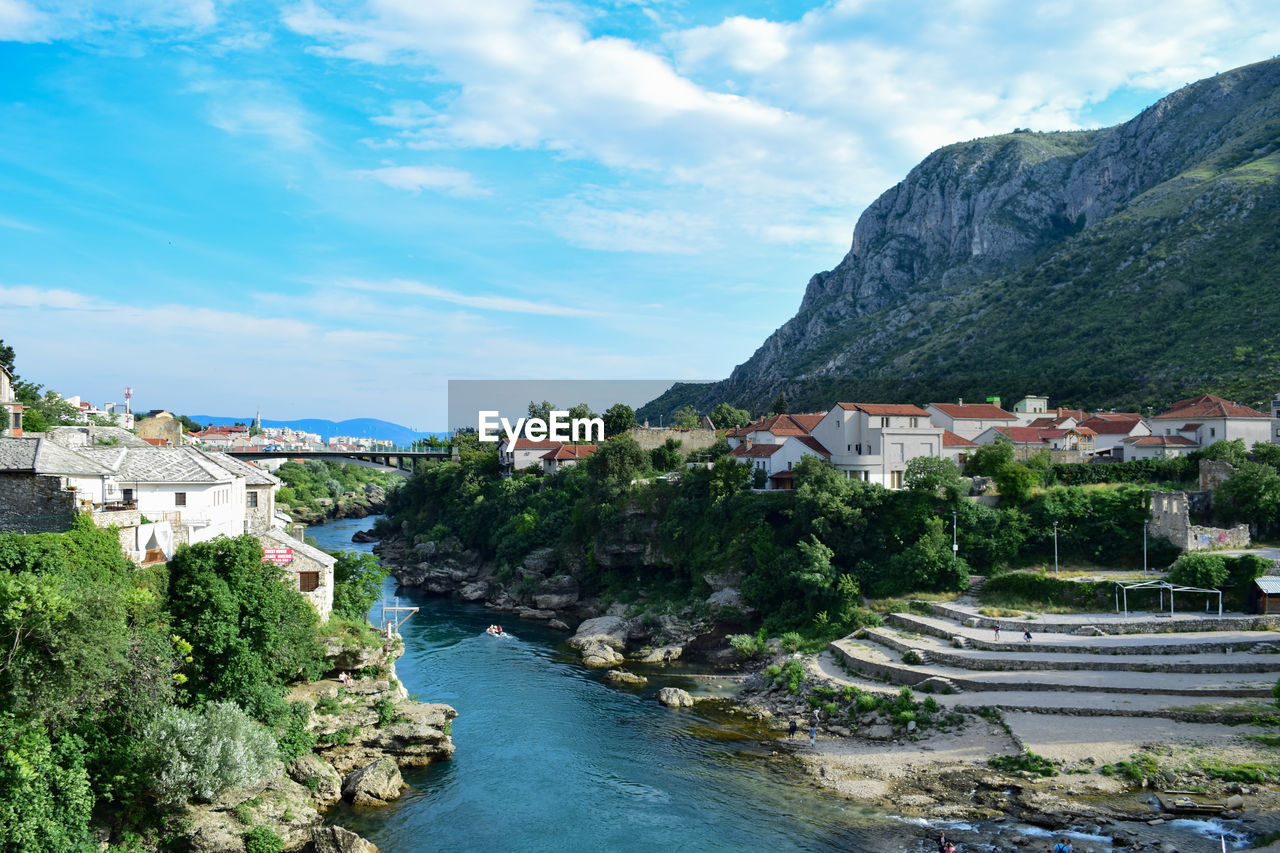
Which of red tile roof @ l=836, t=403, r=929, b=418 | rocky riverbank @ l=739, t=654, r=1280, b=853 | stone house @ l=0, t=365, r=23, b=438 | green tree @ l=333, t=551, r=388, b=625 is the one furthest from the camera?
red tile roof @ l=836, t=403, r=929, b=418

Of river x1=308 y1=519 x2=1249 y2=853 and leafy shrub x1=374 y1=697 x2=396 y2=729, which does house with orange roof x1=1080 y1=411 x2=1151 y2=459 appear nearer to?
river x1=308 y1=519 x2=1249 y2=853

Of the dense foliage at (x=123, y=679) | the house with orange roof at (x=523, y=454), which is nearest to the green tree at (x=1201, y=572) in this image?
the dense foliage at (x=123, y=679)

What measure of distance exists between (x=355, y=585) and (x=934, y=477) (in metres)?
31.9

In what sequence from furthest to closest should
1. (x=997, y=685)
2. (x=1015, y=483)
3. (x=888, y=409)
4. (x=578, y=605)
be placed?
(x=578, y=605)
(x=888, y=409)
(x=1015, y=483)
(x=997, y=685)

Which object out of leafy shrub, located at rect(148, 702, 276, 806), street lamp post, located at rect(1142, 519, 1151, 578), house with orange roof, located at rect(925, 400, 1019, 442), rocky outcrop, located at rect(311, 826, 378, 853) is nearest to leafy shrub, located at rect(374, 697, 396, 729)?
leafy shrub, located at rect(148, 702, 276, 806)

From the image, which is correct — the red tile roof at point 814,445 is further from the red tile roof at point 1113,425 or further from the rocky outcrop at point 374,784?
the rocky outcrop at point 374,784

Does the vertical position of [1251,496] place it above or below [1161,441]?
below

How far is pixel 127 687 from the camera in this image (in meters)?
21.7

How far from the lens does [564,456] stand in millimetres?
75625

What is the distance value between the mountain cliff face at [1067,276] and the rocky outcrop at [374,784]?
222 feet

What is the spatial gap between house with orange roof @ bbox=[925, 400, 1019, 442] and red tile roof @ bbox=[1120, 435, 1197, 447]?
11.0 m

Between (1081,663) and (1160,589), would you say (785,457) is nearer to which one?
(1160,589)

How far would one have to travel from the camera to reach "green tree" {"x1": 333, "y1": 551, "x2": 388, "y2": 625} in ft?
111

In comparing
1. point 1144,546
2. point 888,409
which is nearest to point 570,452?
point 888,409
